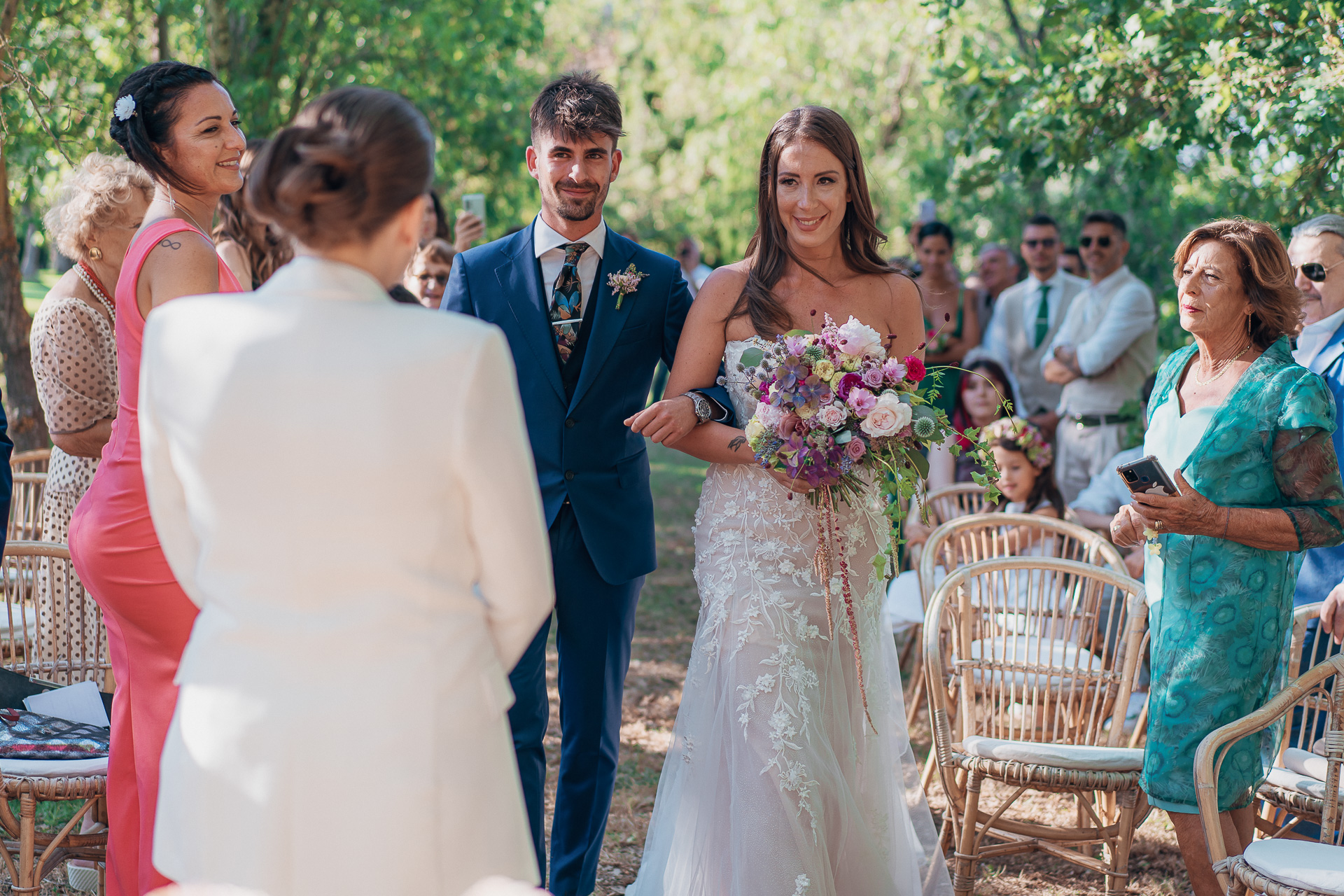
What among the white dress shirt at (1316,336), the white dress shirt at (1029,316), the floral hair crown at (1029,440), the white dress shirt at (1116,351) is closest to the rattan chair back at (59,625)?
the floral hair crown at (1029,440)

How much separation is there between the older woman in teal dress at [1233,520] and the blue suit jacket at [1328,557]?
65cm

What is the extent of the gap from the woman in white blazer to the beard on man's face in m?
1.82

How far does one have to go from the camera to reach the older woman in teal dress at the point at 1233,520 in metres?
3.33

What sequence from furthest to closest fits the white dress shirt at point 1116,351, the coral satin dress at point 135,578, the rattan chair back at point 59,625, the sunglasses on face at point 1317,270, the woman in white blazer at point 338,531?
the white dress shirt at point 1116,351
the sunglasses on face at point 1317,270
the rattan chair back at point 59,625
the coral satin dress at point 135,578
the woman in white blazer at point 338,531

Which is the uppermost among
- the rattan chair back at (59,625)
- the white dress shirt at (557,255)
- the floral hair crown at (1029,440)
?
the white dress shirt at (557,255)

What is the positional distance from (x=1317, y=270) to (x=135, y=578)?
162 inches

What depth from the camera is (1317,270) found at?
4344mm

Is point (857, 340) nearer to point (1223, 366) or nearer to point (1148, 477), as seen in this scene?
point (1148, 477)

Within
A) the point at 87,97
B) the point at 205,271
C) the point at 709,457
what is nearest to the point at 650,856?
the point at 709,457

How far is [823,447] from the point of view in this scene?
3232 millimetres

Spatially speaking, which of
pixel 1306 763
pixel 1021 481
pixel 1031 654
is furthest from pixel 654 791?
pixel 1306 763

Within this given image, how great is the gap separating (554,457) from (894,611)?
9.29 ft

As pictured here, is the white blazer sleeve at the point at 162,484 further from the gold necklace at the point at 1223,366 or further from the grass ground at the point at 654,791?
the gold necklace at the point at 1223,366

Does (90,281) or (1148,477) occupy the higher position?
(90,281)
